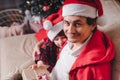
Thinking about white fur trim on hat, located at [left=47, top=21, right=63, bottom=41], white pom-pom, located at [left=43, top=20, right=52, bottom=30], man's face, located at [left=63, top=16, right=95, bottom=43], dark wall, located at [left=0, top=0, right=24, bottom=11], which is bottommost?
dark wall, located at [left=0, top=0, right=24, bottom=11]

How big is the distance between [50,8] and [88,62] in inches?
43.3

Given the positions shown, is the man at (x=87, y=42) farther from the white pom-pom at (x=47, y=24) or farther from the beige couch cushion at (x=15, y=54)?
the beige couch cushion at (x=15, y=54)

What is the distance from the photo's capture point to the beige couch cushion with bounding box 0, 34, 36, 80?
145cm

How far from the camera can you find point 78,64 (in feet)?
3.10

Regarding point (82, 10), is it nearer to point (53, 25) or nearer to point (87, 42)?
point (87, 42)

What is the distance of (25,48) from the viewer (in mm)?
1628

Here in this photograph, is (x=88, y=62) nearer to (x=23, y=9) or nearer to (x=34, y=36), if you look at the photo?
(x=34, y=36)

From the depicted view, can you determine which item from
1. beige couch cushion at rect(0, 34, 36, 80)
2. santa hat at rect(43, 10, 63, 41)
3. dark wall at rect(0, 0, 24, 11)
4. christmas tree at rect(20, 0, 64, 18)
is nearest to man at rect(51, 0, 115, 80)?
santa hat at rect(43, 10, 63, 41)

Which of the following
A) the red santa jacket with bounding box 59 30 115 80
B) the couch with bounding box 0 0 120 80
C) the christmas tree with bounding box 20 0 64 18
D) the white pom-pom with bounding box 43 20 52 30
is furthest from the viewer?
the christmas tree with bounding box 20 0 64 18

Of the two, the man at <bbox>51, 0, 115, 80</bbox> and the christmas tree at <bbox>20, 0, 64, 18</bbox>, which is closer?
the man at <bbox>51, 0, 115, 80</bbox>

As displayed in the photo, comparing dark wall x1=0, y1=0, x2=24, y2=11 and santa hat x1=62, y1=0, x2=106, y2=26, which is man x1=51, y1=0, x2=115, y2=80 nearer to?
santa hat x1=62, y1=0, x2=106, y2=26

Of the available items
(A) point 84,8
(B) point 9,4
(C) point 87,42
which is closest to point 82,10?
(A) point 84,8

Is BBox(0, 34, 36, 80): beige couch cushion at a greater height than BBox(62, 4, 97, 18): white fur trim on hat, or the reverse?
BBox(62, 4, 97, 18): white fur trim on hat

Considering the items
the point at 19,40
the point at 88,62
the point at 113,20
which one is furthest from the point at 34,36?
the point at 88,62
